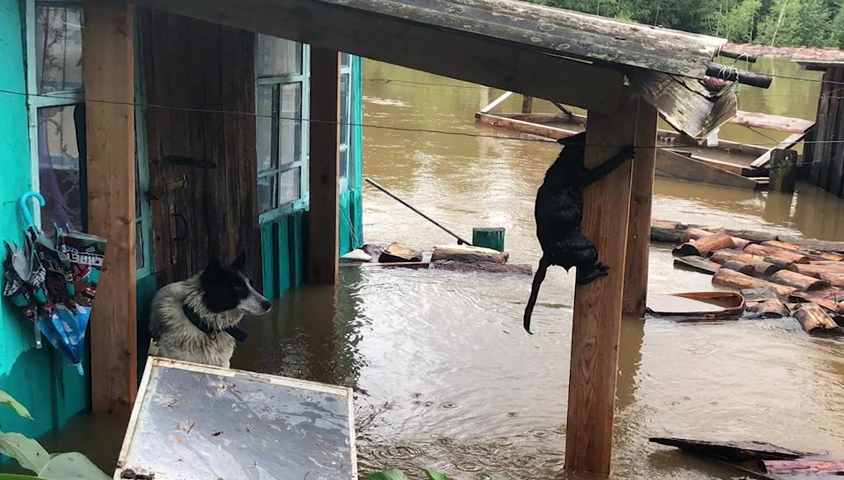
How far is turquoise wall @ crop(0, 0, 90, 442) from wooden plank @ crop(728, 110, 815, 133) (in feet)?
48.3

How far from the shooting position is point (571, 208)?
4727 millimetres

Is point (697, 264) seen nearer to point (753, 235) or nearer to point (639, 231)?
point (753, 235)

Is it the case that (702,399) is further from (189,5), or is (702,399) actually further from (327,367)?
(189,5)

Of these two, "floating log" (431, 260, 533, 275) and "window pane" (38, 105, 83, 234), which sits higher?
"window pane" (38, 105, 83, 234)

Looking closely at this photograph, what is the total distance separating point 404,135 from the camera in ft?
62.7

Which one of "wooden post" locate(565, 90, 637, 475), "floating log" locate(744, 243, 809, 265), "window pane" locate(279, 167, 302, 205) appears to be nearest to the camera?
"wooden post" locate(565, 90, 637, 475)

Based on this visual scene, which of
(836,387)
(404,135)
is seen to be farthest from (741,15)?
(836,387)

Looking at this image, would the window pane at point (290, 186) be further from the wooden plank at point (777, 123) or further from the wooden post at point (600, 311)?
the wooden plank at point (777, 123)

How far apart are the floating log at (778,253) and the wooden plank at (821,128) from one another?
5291mm

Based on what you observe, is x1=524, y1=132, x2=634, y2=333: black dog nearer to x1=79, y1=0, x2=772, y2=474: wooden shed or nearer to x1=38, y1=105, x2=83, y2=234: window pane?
x1=79, y1=0, x2=772, y2=474: wooden shed

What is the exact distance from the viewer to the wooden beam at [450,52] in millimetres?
4445

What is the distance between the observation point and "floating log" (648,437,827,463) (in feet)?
17.6

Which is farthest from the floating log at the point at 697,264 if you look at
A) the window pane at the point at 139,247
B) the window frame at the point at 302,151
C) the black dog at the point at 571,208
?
Result: the window pane at the point at 139,247

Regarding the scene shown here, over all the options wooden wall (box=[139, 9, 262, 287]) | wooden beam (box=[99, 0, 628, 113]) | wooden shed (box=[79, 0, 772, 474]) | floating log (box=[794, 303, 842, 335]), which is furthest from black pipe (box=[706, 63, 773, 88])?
floating log (box=[794, 303, 842, 335])
